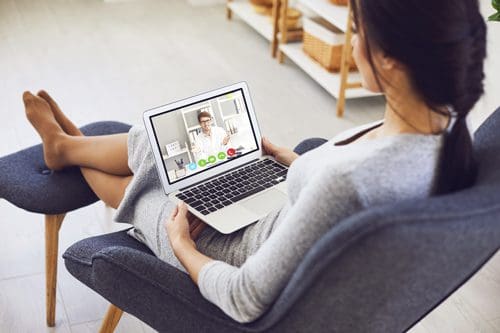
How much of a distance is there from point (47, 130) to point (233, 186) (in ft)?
2.01

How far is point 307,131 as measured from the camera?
2.99 m

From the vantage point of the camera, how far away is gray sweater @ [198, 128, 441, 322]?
1.03 meters

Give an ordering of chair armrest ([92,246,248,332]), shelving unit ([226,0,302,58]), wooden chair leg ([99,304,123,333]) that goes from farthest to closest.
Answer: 1. shelving unit ([226,0,302,58])
2. wooden chair leg ([99,304,123,333])
3. chair armrest ([92,246,248,332])

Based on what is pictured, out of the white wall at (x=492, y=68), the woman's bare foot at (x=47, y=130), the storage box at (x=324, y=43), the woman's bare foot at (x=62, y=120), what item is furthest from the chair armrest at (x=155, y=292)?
the storage box at (x=324, y=43)

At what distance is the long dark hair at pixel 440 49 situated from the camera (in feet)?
3.27

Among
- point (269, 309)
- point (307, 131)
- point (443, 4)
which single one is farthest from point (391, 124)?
point (307, 131)

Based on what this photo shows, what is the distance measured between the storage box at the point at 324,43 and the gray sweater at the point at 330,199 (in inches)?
82.8

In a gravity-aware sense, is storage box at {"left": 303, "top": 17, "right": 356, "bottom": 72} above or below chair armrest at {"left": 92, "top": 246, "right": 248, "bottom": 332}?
below

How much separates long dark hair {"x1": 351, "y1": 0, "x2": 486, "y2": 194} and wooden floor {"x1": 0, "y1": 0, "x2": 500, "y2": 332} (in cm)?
100

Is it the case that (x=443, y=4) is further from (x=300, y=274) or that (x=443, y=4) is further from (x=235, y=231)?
(x=235, y=231)

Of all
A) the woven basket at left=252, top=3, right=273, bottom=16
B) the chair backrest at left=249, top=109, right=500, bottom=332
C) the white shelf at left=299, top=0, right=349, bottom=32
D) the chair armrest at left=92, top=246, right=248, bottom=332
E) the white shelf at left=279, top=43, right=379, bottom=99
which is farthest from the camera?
the woven basket at left=252, top=3, right=273, bottom=16

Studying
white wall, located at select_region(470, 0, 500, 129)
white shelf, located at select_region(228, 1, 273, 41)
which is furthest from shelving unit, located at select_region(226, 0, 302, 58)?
white wall, located at select_region(470, 0, 500, 129)

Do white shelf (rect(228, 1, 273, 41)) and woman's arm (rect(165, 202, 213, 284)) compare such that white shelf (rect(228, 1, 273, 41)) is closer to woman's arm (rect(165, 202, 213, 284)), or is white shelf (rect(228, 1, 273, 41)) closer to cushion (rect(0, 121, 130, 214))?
cushion (rect(0, 121, 130, 214))

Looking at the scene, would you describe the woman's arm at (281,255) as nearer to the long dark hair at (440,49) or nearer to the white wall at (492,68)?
the long dark hair at (440,49)
